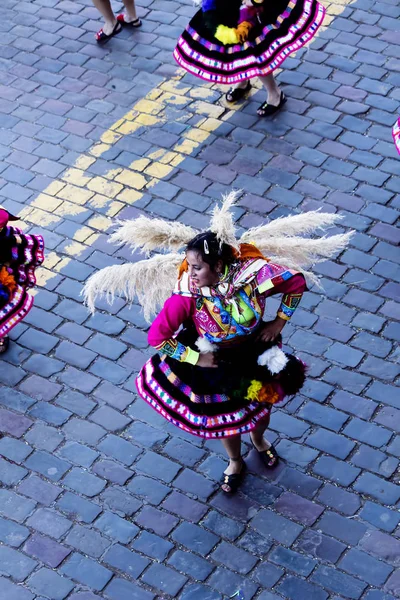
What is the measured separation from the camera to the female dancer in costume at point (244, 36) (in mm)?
6820

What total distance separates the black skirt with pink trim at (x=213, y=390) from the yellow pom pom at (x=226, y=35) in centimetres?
317

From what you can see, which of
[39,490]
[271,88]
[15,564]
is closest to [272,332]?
Answer: [39,490]

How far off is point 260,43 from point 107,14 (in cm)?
224

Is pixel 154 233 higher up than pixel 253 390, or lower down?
higher up

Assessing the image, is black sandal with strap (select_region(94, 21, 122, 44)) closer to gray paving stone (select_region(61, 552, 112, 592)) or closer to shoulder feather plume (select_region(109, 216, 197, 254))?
shoulder feather plume (select_region(109, 216, 197, 254))

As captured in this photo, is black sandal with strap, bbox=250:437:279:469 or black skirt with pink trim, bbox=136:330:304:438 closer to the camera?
black skirt with pink trim, bbox=136:330:304:438

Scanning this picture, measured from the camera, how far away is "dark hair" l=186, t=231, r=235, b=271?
4141 millimetres

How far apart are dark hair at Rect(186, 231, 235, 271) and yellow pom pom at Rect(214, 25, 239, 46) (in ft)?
10.3

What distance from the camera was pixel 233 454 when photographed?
16.6ft

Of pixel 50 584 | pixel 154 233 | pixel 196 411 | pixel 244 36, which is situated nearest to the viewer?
pixel 154 233

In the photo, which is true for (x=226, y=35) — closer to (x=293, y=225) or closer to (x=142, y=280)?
(x=293, y=225)

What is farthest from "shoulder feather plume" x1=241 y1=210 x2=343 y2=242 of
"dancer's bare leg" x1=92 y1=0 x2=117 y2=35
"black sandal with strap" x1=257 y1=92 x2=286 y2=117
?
"dancer's bare leg" x1=92 y1=0 x2=117 y2=35

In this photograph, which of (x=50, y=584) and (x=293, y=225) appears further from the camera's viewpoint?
(x=50, y=584)

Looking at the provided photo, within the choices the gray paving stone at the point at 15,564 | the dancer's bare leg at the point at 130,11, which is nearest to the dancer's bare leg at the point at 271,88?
the dancer's bare leg at the point at 130,11
